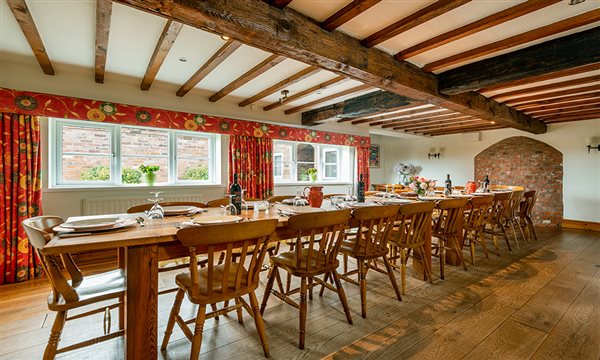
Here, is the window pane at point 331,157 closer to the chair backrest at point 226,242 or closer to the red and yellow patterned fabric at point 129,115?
the red and yellow patterned fabric at point 129,115

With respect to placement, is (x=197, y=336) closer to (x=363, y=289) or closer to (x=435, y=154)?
(x=363, y=289)

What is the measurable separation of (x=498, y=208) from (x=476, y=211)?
32.0 inches

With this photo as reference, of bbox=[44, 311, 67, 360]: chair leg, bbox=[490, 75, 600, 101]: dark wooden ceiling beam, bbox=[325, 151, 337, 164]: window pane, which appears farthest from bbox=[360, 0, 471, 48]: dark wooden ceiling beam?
bbox=[325, 151, 337, 164]: window pane

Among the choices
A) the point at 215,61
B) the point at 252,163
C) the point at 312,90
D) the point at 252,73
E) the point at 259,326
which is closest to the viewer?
the point at 259,326

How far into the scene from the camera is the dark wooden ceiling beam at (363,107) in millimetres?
3768

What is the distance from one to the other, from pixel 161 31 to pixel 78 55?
46.2 inches

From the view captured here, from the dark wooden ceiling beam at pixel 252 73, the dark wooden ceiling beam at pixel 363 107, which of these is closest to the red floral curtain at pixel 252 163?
the dark wooden ceiling beam at pixel 252 73

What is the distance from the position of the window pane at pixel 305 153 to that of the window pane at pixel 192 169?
201 centimetres

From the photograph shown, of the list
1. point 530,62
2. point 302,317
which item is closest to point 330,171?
point 530,62

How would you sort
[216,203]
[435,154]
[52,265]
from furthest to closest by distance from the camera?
[435,154] < [216,203] < [52,265]

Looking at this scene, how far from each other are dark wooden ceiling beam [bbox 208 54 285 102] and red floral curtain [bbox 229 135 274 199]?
2.80 ft

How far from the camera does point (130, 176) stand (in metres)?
3.82

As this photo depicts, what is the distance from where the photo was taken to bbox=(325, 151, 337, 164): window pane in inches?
250

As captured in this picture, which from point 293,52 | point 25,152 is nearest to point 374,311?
point 293,52
